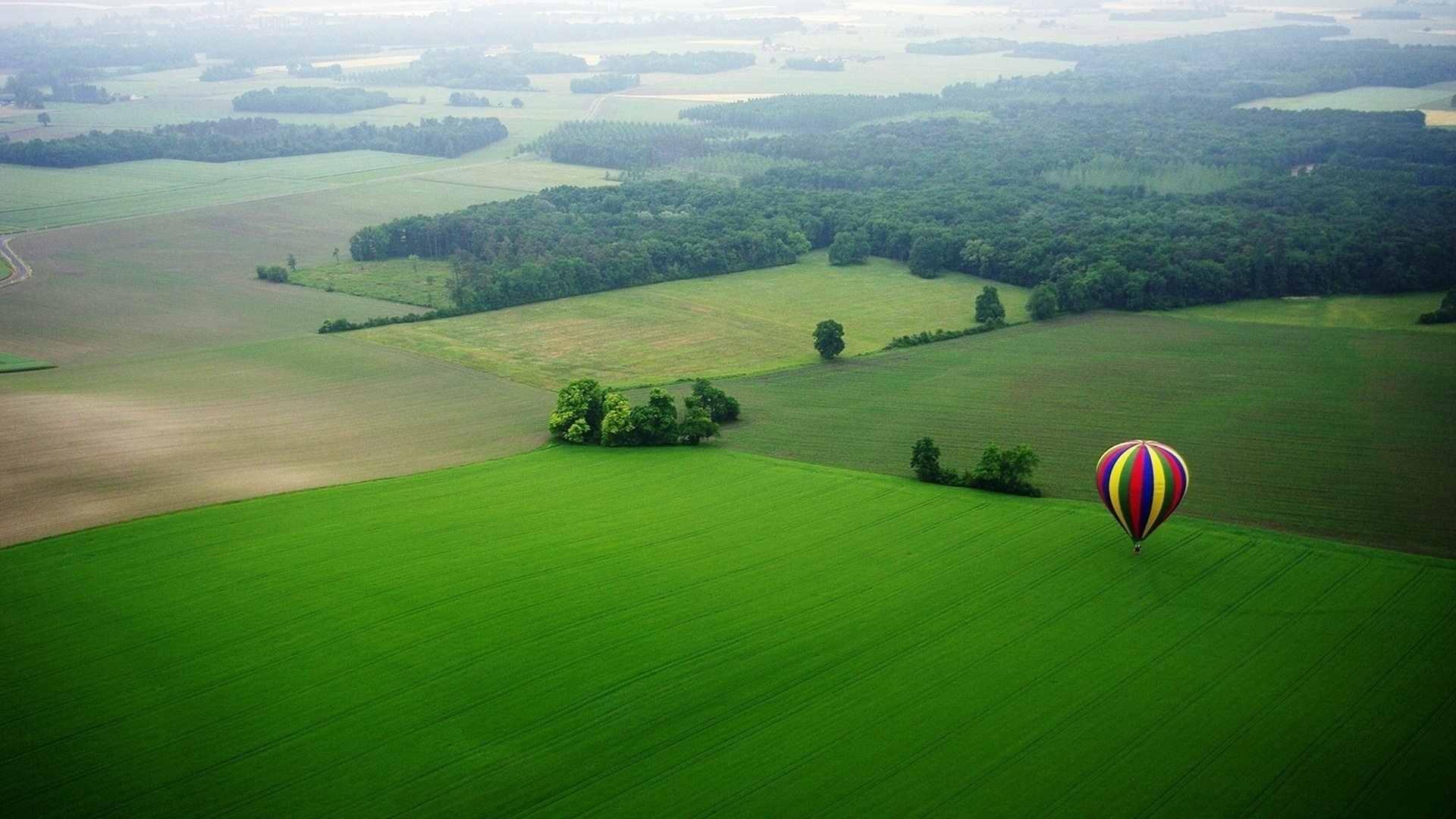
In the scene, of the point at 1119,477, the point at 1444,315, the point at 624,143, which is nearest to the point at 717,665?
the point at 1119,477

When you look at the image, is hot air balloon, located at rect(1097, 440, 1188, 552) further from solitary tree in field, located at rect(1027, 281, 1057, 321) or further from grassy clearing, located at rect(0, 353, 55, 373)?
grassy clearing, located at rect(0, 353, 55, 373)

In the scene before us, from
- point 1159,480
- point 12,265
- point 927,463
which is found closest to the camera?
point 1159,480

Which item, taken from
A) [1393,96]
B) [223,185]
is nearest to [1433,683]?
[223,185]

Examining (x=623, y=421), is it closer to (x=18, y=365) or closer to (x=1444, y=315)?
(x=18, y=365)

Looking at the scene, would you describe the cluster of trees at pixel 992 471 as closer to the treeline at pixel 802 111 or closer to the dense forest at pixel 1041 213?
the dense forest at pixel 1041 213

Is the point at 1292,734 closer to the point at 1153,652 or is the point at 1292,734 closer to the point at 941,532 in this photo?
the point at 1153,652

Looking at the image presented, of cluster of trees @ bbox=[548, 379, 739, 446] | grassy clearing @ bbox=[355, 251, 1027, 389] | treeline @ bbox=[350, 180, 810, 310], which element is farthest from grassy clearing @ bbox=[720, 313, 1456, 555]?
treeline @ bbox=[350, 180, 810, 310]
